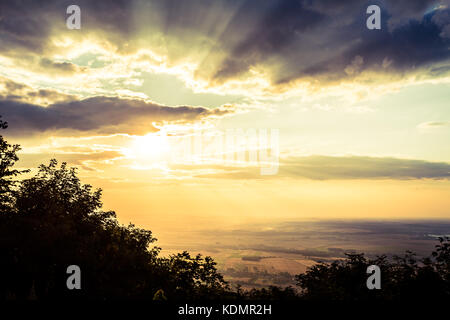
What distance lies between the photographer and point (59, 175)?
2953 cm

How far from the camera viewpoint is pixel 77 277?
61.0ft

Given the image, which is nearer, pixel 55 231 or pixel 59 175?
pixel 55 231

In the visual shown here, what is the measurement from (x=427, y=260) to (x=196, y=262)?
1054 inches

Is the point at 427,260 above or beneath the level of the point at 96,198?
beneath

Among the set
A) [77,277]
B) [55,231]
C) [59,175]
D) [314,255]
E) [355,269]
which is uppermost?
[59,175]

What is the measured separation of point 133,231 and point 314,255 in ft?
590
